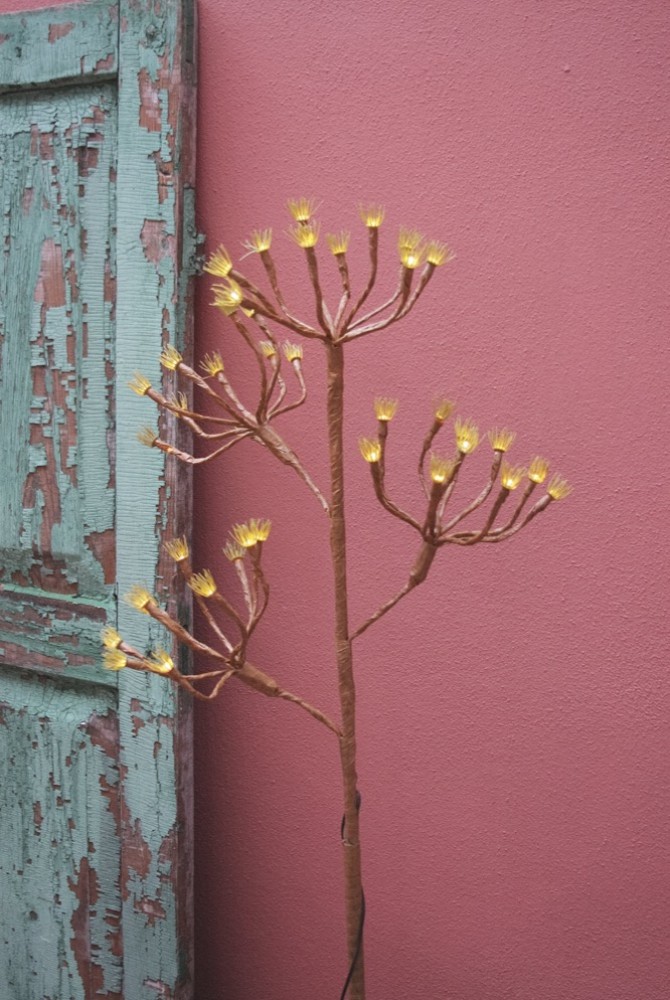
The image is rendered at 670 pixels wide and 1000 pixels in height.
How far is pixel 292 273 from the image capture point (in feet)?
4.30

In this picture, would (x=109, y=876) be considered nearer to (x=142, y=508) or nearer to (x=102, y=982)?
(x=102, y=982)

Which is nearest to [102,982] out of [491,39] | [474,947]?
[474,947]

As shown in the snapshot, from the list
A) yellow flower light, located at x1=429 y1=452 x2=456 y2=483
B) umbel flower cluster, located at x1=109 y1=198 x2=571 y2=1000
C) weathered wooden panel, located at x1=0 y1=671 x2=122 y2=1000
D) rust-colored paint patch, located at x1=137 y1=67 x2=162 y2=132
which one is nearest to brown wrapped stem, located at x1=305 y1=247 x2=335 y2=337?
umbel flower cluster, located at x1=109 y1=198 x2=571 y2=1000

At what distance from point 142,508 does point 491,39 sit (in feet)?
2.62

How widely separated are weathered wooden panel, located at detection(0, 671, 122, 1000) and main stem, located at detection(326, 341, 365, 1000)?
501 millimetres

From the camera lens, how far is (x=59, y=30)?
128 cm

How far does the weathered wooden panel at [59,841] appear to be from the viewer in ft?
4.47

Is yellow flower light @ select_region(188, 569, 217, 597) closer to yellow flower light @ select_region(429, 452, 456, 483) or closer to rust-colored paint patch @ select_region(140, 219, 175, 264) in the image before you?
yellow flower light @ select_region(429, 452, 456, 483)

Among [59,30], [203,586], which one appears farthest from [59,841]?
[59,30]

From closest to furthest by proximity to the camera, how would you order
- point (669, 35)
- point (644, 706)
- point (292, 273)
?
point (669, 35)
point (644, 706)
point (292, 273)

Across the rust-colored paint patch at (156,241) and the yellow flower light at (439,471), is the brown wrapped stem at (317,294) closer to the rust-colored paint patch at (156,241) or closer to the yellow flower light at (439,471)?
the yellow flower light at (439,471)

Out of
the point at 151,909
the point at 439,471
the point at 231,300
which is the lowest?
the point at 151,909

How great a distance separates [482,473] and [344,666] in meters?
0.40

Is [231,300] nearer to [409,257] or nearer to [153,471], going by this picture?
[409,257]
